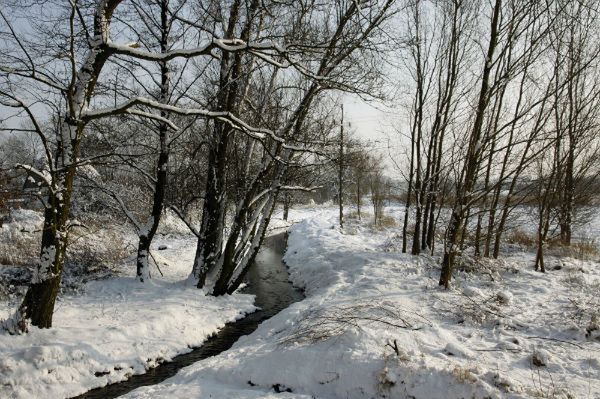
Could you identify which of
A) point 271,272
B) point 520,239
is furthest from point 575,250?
point 271,272

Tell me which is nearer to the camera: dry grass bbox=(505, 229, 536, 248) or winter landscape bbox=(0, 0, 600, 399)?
winter landscape bbox=(0, 0, 600, 399)

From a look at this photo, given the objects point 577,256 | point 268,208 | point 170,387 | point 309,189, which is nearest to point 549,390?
point 170,387

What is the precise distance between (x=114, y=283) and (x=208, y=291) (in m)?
2.31

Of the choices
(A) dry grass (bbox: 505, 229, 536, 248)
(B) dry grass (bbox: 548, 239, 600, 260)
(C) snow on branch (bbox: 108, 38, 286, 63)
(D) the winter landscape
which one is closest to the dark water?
(D) the winter landscape

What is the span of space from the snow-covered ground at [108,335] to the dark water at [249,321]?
0.16m

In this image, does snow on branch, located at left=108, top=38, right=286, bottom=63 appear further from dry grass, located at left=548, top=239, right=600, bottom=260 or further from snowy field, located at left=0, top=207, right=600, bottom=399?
dry grass, located at left=548, top=239, right=600, bottom=260

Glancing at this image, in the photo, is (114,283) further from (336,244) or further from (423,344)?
(336,244)

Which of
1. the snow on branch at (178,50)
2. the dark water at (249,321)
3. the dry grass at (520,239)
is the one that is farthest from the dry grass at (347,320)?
the dry grass at (520,239)

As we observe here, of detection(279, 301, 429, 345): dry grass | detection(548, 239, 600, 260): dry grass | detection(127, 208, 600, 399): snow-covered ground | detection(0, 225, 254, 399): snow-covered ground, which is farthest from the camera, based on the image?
detection(548, 239, 600, 260): dry grass

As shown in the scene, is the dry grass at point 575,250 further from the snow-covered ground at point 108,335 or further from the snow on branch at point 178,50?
the snow on branch at point 178,50

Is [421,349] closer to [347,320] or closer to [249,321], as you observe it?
[347,320]

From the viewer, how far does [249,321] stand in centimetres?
938

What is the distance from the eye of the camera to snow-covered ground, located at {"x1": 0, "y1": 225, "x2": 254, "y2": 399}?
17.7ft

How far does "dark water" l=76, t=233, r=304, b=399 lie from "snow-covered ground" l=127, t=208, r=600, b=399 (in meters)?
0.55
